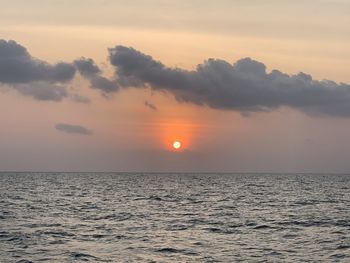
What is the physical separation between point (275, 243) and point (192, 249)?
763 centimetres

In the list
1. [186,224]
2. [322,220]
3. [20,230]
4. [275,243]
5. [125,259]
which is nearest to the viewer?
[125,259]

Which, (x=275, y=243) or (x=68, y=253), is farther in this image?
(x=275, y=243)

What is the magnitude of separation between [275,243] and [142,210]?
32.1 m

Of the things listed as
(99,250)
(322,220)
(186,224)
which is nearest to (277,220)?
(322,220)

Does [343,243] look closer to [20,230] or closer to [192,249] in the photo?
[192,249]

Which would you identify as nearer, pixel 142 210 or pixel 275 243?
pixel 275 243

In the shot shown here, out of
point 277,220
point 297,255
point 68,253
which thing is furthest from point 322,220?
point 68,253

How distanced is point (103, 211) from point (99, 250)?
3100 centimetres

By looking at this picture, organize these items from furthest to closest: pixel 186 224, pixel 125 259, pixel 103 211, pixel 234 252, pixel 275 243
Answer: pixel 103 211, pixel 186 224, pixel 275 243, pixel 234 252, pixel 125 259

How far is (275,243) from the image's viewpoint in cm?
4250

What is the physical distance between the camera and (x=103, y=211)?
69375mm

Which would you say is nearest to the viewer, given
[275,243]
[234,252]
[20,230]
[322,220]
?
[234,252]

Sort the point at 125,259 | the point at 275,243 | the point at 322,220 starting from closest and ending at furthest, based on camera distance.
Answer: the point at 125,259 → the point at 275,243 → the point at 322,220

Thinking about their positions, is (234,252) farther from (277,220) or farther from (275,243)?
(277,220)
